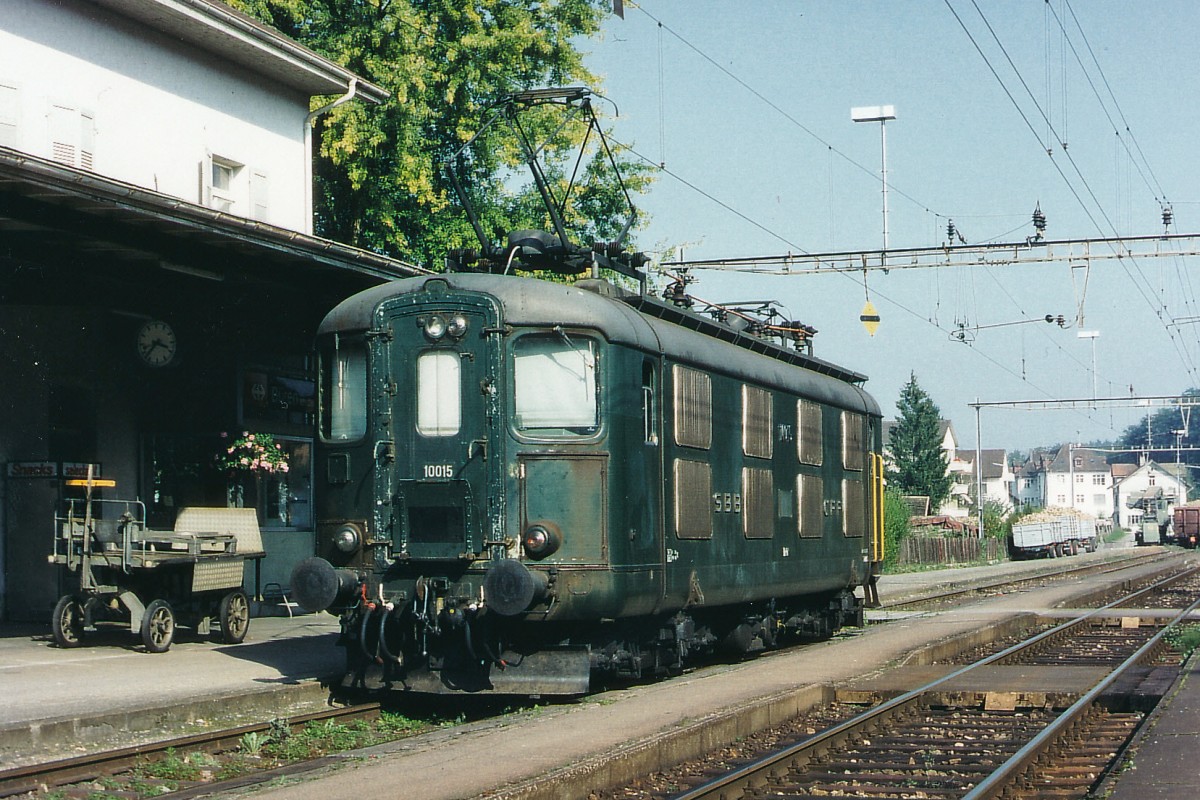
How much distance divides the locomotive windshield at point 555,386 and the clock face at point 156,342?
25.8 feet

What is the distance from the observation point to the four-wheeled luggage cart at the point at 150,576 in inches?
556

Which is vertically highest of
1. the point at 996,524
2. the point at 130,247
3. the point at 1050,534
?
the point at 130,247

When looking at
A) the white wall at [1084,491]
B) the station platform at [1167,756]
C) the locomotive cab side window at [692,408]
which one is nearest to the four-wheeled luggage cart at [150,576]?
the locomotive cab side window at [692,408]

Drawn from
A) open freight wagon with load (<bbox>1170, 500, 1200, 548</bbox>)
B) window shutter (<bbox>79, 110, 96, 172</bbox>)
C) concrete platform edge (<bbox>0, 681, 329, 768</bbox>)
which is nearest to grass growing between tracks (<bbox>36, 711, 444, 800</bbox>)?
concrete platform edge (<bbox>0, 681, 329, 768</bbox>)

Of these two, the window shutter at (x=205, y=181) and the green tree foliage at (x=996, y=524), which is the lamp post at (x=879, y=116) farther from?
the green tree foliage at (x=996, y=524)

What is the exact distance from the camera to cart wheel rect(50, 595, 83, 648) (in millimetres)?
14438

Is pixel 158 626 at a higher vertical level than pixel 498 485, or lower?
lower

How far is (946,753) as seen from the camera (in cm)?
1022

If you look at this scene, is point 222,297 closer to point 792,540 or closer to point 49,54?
point 49,54

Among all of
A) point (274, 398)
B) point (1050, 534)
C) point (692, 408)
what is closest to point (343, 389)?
point (692, 408)

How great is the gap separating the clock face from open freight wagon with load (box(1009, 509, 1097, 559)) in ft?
171

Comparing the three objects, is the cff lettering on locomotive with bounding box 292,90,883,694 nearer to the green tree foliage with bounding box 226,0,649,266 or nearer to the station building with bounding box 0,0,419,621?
the station building with bounding box 0,0,419,621

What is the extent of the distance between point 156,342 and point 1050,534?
181ft

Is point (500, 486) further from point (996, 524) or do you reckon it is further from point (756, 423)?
point (996, 524)
